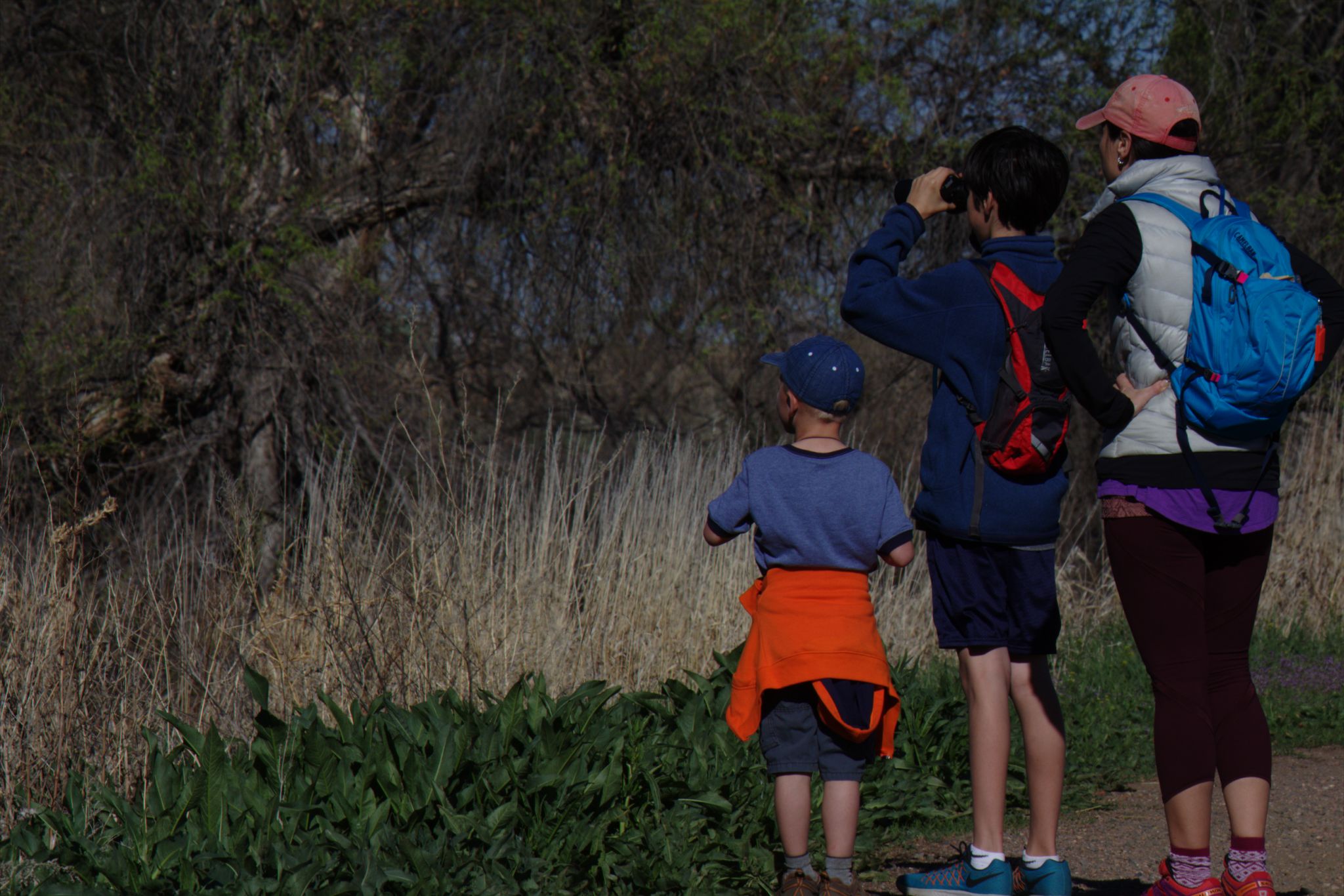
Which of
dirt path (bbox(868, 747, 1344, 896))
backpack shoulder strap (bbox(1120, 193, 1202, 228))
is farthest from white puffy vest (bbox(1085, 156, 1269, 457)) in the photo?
dirt path (bbox(868, 747, 1344, 896))

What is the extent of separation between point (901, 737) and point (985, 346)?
1940 mm

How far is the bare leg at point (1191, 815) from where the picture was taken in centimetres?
294

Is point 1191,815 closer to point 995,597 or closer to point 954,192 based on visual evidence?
point 995,597

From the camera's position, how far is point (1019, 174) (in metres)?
3.23

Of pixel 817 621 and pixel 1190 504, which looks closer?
pixel 1190 504

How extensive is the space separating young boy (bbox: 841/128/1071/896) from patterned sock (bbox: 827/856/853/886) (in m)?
0.26

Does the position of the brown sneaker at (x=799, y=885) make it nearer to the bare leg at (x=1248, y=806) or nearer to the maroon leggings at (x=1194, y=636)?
the maroon leggings at (x=1194, y=636)

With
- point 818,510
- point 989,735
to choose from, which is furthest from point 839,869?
point 818,510

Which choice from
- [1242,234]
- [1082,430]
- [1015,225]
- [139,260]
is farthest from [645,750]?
[1082,430]

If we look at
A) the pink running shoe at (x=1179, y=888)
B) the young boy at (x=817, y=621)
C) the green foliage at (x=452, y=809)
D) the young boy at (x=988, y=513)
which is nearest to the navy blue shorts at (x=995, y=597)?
the young boy at (x=988, y=513)

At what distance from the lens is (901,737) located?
183 inches

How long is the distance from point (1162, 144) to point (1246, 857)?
5.29ft

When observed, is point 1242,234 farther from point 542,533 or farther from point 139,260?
point 139,260

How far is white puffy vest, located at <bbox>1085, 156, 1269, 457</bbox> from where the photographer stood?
2.92 metres
